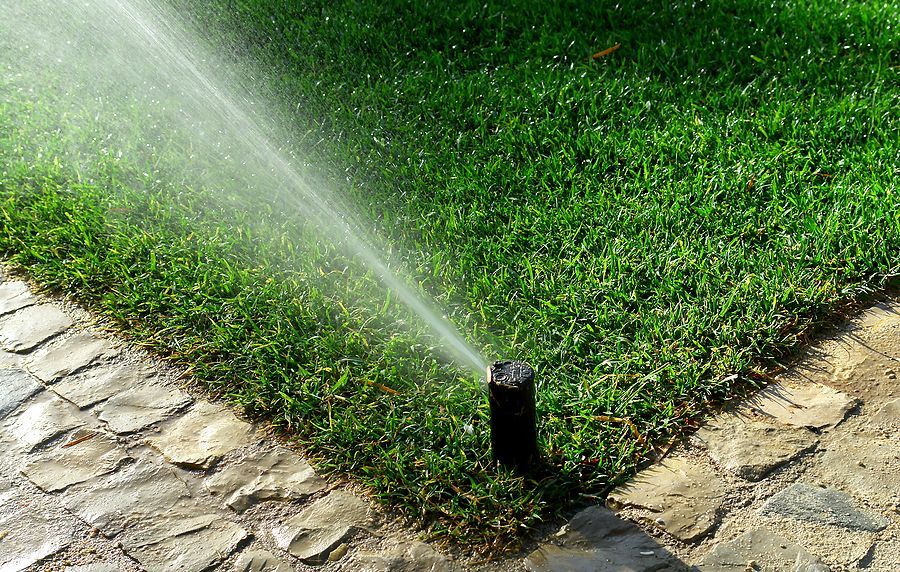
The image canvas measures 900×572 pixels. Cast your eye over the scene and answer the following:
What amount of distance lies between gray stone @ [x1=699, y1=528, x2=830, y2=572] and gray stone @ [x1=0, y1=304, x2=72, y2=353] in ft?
8.00

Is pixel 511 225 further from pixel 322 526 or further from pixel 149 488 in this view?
pixel 149 488

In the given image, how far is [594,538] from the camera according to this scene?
2.54m

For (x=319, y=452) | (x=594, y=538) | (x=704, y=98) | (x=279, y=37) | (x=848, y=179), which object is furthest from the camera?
(x=279, y=37)

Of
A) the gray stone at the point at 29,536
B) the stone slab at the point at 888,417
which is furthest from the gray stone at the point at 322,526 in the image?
the stone slab at the point at 888,417

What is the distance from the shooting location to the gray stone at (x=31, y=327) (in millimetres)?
3447

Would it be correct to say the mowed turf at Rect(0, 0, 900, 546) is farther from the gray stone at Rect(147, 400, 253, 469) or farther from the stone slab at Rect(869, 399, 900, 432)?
the stone slab at Rect(869, 399, 900, 432)

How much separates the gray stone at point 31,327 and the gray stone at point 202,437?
0.79m

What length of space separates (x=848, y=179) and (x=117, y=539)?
3120mm

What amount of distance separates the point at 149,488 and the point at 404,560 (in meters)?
0.84

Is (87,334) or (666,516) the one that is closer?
(666,516)

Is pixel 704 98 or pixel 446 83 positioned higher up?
pixel 446 83

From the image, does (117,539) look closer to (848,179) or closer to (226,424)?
(226,424)

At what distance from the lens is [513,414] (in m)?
2.53

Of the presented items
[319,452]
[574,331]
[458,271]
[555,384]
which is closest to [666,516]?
[555,384]
